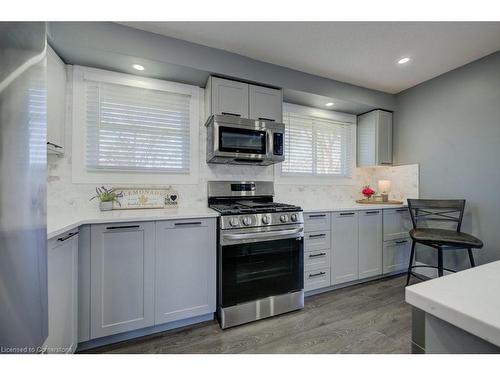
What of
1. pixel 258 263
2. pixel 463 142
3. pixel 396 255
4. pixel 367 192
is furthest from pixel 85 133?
pixel 463 142

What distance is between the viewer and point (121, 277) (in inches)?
62.8

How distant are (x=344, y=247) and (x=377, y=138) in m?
1.67

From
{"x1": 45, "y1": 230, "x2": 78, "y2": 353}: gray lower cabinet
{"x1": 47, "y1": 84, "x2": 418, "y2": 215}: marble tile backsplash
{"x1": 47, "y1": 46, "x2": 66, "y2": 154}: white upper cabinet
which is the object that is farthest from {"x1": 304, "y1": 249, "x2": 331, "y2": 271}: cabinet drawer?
{"x1": 47, "y1": 46, "x2": 66, "y2": 154}: white upper cabinet

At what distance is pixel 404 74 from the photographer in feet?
8.48

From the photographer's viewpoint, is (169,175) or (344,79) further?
(344,79)

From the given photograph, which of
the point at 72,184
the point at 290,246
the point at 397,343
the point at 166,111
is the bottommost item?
the point at 397,343

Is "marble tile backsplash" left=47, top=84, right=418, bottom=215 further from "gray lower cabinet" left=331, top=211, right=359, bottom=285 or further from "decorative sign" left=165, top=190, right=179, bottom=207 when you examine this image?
"gray lower cabinet" left=331, top=211, right=359, bottom=285

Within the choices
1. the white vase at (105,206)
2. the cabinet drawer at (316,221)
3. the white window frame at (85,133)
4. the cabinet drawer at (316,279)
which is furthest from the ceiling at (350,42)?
the cabinet drawer at (316,279)

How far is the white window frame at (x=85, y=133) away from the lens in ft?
6.51

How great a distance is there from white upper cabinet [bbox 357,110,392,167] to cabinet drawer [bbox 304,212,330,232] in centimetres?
138

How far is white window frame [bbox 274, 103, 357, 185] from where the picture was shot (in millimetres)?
2867

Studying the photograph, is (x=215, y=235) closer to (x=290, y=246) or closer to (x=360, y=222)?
(x=290, y=246)

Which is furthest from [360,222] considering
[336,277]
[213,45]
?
[213,45]

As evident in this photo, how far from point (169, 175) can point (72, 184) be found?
0.84 m
